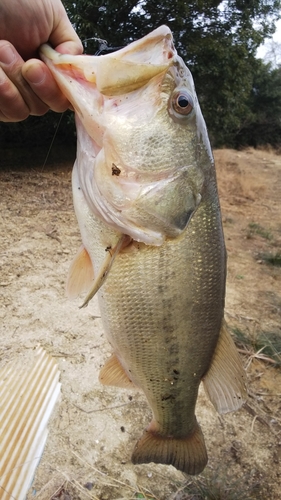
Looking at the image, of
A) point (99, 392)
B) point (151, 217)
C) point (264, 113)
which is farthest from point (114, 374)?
point (264, 113)

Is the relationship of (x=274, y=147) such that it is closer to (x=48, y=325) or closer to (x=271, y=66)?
(x=271, y=66)

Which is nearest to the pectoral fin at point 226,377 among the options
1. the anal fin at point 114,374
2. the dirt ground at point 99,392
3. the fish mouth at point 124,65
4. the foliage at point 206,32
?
the anal fin at point 114,374

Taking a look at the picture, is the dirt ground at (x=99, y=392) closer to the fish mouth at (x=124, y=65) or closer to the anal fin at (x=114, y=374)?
the anal fin at (x=114, y=374)

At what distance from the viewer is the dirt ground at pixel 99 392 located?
8.05 ft

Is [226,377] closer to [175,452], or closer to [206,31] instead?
[175,452]

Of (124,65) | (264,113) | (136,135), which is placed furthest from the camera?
(264,113)

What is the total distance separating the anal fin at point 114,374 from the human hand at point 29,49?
1218 mm

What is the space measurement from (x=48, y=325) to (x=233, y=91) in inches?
421

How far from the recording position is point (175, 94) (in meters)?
1.46

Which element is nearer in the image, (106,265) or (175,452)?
(106,265)

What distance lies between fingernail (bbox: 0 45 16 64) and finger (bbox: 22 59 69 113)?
8 centimetres

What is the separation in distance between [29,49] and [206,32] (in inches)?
427

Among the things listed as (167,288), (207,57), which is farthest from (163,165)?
(207,57)

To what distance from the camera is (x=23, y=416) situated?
264cm
